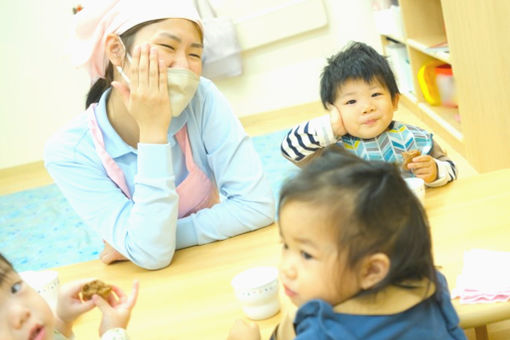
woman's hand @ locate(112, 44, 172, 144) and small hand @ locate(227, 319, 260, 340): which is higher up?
woman's hand @ locate(112, 44, 172, 144)

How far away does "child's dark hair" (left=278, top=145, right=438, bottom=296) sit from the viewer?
72cm

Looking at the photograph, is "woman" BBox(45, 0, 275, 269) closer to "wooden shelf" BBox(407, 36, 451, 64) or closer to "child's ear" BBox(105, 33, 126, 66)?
"child's ear" BBox(105, 33, 126, 66)

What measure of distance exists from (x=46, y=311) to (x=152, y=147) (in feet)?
1.56

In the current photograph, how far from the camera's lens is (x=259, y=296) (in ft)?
3.04

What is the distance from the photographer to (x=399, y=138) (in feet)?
5.15

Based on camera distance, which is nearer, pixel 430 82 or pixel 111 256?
pixel 111 256

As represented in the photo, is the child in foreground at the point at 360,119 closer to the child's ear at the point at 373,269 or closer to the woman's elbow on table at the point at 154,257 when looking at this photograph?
the woman's elbow on table at the point at 154,257

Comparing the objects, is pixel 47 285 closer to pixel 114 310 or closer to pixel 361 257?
pixel 114 310

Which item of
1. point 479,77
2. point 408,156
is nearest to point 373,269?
point 408,156

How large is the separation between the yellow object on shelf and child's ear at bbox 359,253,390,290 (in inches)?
121

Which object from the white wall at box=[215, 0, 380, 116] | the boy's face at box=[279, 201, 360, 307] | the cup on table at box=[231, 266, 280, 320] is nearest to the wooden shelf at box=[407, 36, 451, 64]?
the white wall at box=[215, 0, 380, 116]

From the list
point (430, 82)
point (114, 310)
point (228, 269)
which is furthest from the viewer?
point (430, 82)


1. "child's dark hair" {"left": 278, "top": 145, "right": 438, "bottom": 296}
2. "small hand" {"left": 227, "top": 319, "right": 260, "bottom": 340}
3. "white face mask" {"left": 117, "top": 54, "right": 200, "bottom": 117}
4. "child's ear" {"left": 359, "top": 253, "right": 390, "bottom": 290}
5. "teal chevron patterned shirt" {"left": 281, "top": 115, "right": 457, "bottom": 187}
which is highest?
"white face mask" {"left": 117, "top": 54, "right": 200, "bottom": 117}

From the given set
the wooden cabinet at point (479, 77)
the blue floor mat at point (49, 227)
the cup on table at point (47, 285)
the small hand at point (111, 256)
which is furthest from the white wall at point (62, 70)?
the cup on table at point (47, 285)
